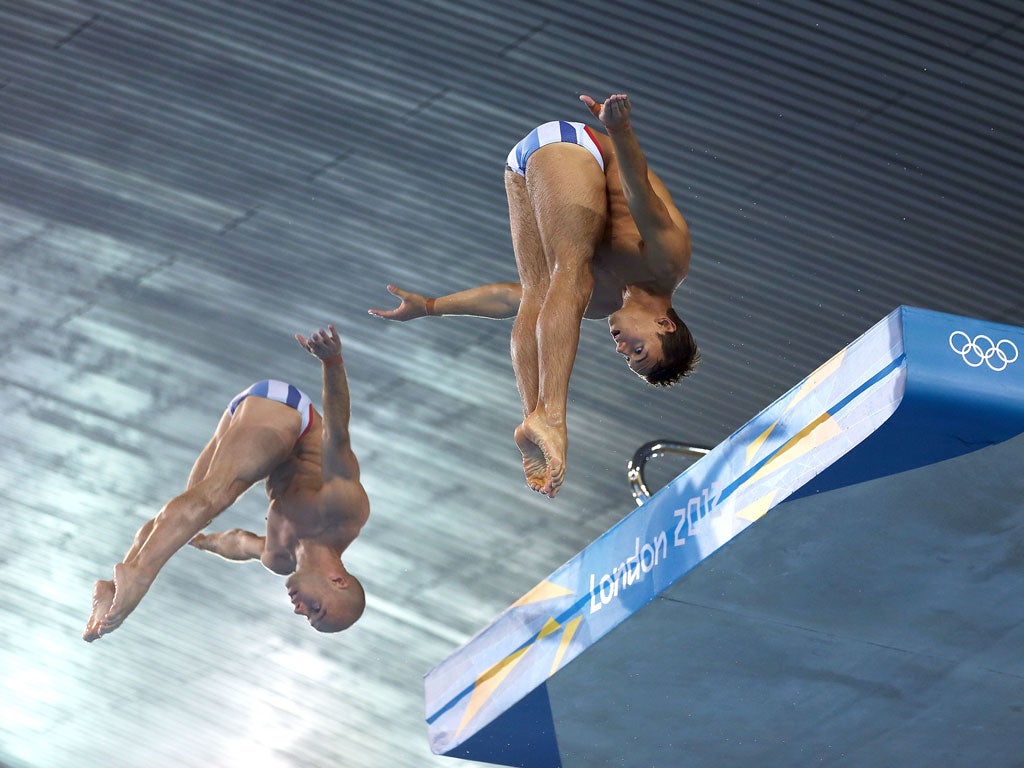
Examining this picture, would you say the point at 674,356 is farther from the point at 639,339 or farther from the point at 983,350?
the point at 983,350

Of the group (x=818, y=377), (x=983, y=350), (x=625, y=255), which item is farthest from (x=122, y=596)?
(x=983, y=350)

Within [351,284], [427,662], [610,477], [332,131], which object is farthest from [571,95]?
[427,662]

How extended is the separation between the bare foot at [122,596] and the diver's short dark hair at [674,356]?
2.23 meters

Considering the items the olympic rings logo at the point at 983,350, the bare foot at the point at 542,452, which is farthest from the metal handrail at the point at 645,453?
the olympic rings logo at the point at 983,350

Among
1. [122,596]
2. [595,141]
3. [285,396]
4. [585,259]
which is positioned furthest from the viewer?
[285,396]

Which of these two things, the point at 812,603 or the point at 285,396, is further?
the point at 285,396

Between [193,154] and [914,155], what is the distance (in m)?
3.69

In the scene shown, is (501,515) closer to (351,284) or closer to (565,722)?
(351,284)

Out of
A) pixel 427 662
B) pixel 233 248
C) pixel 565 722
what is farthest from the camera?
pixel 427 662

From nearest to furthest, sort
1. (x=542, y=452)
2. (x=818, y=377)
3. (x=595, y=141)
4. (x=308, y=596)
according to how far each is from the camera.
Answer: (x=542, y=452)
(x=818, y=377)
(x=595, y=141)
(x=308, y=596)

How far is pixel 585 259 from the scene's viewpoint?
572 cm

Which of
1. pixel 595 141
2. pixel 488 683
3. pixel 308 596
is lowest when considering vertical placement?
pixel 308 596

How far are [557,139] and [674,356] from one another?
0.93m

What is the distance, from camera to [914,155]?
762 centimetres
